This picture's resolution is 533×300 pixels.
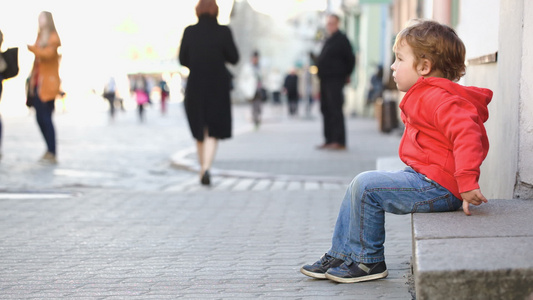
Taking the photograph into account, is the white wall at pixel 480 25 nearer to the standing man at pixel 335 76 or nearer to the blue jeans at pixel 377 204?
the blue jeans at pixel 377 204

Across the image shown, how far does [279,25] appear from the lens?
73.5 m

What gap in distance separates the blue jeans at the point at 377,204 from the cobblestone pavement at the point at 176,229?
16 cm

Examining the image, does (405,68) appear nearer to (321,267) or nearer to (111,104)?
(321,267)

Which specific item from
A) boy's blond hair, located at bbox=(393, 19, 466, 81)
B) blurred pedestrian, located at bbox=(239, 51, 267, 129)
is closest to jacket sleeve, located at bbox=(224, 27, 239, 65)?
boy's blond hair, located at bbox=(393, 19, 466, 81)

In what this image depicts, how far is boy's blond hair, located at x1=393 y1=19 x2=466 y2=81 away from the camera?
3977mm

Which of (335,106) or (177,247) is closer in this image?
(177,247)

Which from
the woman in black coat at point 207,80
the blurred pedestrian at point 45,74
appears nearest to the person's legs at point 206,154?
the woman in black coat at point 207,80

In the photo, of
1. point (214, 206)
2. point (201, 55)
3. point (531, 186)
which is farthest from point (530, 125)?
point (201, 55)

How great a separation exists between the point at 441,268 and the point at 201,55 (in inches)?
262

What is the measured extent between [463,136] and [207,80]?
5910 mm

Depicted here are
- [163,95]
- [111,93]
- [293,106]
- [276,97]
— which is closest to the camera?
[111,93]

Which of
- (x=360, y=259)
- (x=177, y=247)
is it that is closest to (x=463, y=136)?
(x=360, y=259)

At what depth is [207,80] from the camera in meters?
9.45

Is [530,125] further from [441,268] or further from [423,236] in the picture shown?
[441,268]
